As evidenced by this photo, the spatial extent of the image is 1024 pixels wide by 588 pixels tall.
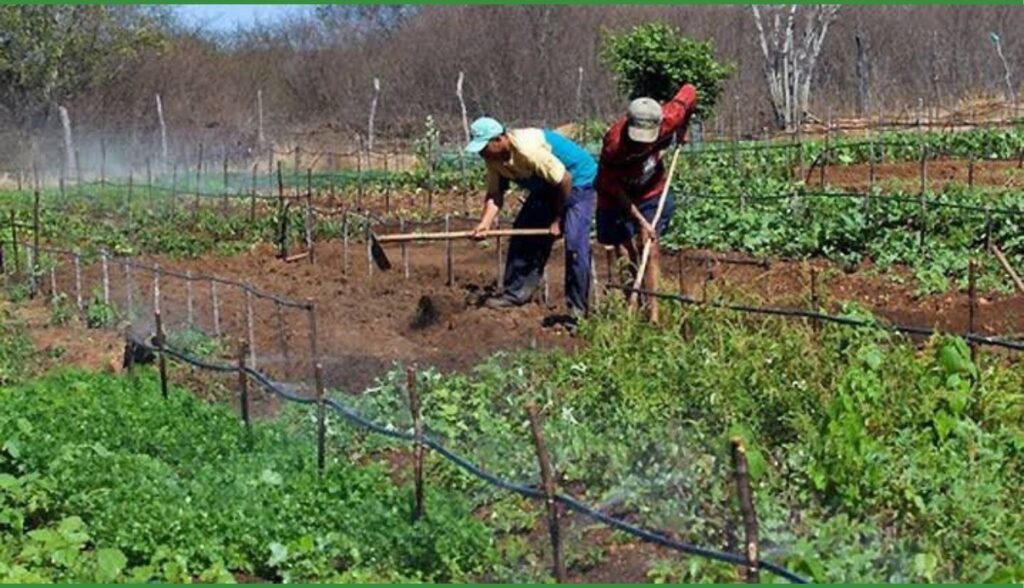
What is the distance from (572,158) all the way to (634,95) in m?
11.5

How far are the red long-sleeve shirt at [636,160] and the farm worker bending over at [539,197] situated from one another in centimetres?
23

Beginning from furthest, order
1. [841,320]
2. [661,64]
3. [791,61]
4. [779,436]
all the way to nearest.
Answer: [791,61]
[661,64]
[841,320]
[779,436]

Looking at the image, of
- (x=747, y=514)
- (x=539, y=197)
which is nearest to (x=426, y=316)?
(x=539, y=197)

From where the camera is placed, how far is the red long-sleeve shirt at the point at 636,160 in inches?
350

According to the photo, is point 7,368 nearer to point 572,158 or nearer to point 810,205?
point 572,158

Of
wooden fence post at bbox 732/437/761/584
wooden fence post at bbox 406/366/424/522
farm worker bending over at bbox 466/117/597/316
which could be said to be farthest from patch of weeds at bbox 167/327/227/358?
wooden fence post at bbox 732/437/761/584

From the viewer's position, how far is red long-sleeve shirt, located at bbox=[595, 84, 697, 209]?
29.2 feet

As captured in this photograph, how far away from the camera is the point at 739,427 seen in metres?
5.91

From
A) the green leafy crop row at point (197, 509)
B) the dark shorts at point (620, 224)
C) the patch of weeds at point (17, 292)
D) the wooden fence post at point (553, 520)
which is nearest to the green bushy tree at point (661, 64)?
the patch of weeds at point (17, 292)

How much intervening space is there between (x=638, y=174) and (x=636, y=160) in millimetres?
171

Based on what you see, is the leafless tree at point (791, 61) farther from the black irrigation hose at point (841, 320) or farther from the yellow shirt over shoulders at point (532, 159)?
the black irrigation hose at point (841, 320)

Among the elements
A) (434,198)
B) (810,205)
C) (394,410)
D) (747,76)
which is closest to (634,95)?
(434,198)

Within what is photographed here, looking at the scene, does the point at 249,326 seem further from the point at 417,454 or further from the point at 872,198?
the point at 872,198

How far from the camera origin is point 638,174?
9.16 m
